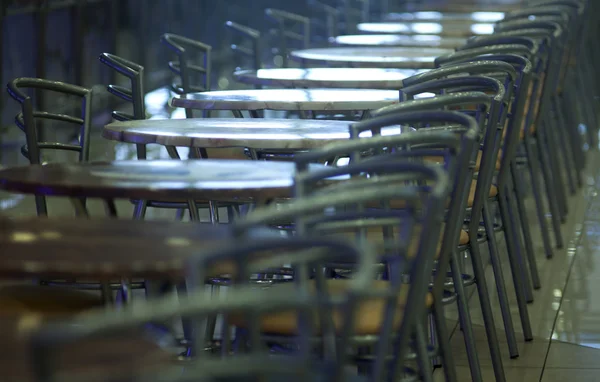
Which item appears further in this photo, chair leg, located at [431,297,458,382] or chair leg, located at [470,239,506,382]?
chair leg, located at [470,239,506,382]

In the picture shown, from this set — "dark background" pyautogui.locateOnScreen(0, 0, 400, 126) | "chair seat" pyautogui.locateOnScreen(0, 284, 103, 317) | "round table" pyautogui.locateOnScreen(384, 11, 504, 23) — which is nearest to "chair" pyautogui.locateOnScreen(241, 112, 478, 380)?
"chair seat" pyautogui.locateOnScreen(0, 284, 103, 317)

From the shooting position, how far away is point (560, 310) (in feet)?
13.2

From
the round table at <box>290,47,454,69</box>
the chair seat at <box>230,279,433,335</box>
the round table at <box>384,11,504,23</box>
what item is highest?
the round table at <box>384,11,504,23</box>

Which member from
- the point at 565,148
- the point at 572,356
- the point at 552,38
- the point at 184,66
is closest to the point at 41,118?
the point at 184,66

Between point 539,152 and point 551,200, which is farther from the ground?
point 539,152

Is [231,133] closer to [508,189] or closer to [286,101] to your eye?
[286,101]

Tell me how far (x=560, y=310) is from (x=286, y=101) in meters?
1.29

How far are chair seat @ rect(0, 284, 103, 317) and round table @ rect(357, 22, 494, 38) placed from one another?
5.47 metres

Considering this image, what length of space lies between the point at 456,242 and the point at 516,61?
3.25 feet

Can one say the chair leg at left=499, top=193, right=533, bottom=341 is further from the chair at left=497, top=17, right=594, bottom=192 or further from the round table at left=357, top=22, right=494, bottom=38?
the round table at left=357, top=22, right=494, bottom=38

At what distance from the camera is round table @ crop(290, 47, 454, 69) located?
5.24m

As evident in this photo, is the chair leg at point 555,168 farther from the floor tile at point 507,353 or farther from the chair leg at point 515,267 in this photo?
the floor tile at point 507,353

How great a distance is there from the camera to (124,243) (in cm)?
177

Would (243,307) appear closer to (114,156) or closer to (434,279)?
(434,279)
